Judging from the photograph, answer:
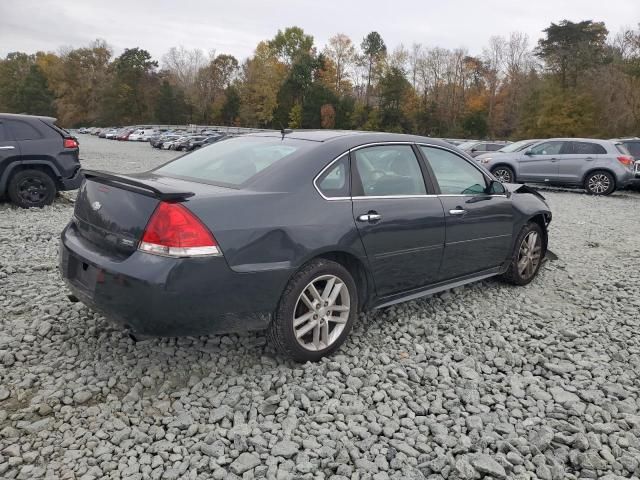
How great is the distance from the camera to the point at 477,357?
3.72m

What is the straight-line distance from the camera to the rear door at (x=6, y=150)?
8.48 m

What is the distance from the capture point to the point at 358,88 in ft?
281

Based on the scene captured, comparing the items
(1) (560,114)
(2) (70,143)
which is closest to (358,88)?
(1) (560,114)

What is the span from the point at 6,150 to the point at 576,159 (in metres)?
13.9

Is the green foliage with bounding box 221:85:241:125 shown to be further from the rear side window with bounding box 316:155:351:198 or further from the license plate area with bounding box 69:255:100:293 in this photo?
the license plate area with bounding box 69:255:100:293

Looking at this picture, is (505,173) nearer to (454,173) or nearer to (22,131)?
(454,173)

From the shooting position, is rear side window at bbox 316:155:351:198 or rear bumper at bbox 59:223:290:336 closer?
rear bumper at bbox 59:223:290:336

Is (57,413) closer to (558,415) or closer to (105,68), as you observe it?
(558,415)

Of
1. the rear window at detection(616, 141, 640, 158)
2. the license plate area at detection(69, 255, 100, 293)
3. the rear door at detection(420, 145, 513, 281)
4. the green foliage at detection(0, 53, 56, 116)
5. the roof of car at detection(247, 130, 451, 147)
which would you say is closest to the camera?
the license plate area at detection(69, 255, 100, 293)

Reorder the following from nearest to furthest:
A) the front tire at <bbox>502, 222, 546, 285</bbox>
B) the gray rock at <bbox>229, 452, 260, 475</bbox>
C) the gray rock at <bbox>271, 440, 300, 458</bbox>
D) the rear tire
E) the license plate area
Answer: the gray rock at <bbox>229, 452, 260, 475</bbox>, the gray rock at <bbox>271, 440, 300, 458</bbox>, the license plate area, the front tire at <bbox>502, 222, 546, 285</bbox>, the rear tire

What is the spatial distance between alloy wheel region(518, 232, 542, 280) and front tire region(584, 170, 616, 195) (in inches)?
413

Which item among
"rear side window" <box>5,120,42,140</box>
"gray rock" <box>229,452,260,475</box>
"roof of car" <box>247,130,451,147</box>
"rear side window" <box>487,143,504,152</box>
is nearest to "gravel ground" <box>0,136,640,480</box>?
"gray rock" <box>229,452,260,475</box>

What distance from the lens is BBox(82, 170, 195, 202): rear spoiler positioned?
2955mm

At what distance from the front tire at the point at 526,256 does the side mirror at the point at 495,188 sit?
0.58 m
